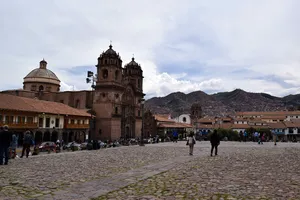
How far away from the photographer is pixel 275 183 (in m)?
8.18

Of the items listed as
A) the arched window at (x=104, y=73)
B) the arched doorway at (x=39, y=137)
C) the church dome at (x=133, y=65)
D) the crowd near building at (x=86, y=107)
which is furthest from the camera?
the church dome at (x=133, y=65)

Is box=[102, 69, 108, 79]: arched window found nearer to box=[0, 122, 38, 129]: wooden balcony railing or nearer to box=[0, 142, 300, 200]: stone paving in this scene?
box=[0, 122, 38, 129]: wooden balcony railing

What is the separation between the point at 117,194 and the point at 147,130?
2443 inches

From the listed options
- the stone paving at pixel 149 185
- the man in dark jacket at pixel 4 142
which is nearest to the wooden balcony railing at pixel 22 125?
the man in dark jacket at pixel 4 142

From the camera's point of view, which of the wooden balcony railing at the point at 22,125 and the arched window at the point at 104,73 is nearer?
the wooden balcony railing at the point at 22,125

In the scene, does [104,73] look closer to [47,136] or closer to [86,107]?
[86,107]

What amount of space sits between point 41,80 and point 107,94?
17.1 metres

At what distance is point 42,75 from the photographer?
2418 inches

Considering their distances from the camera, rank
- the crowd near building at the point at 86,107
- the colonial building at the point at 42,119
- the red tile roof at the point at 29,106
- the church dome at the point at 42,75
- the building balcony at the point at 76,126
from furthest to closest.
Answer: the church dome at the point at 42,75, the building balcony at the point at 76,126, the crowd near building at the point at 86,107, the red tile roof at the point at 29,106, the colonial building at the point at 42,119

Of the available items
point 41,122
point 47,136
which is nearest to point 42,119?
point 41,122

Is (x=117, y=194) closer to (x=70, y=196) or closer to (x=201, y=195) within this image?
(x=70, y=196)

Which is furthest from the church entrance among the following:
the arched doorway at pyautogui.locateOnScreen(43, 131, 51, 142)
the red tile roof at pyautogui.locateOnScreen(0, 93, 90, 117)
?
the arched doorway at pyautogui.locateOnScreen(43, 131, 51, 142)

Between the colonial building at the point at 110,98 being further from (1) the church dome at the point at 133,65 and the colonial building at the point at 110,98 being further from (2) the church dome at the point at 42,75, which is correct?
(2) the church dome at the point at 42,75

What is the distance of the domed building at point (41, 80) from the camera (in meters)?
60.6
